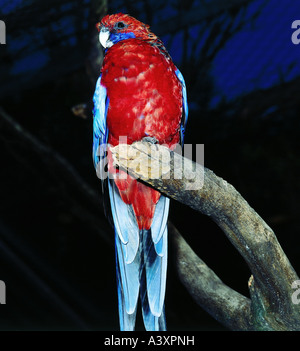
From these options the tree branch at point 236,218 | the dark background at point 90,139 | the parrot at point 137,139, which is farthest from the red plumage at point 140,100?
the dark background at point 90,139

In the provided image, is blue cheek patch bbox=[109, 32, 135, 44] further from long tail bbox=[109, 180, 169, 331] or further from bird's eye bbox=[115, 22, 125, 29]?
long tail bbox=[109, 180, 169, 331]

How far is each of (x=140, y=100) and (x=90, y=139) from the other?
1320mm

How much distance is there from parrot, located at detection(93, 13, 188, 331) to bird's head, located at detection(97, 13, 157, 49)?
1 cm

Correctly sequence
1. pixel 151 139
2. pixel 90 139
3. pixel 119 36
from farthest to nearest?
pixel 90 139 < pixel 119 36 < pixel 151 139

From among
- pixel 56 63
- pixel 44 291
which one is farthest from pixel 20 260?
pixel 56 63

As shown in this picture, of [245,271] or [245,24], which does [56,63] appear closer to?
[245,24]

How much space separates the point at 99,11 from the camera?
5.89ft

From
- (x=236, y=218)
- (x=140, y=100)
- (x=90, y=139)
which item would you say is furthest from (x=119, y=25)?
(x=90, y=139)

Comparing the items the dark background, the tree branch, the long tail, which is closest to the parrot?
the long tail

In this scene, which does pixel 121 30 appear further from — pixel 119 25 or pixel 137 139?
pixel 137 139

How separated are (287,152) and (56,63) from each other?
60.1 inches

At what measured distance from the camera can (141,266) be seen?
1354 mm

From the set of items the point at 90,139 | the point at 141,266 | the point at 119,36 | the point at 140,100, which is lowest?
the point at 141,266

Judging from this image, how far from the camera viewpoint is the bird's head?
1.48 m
